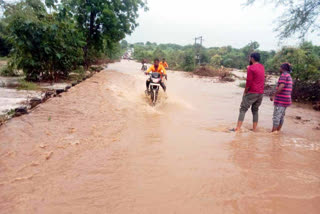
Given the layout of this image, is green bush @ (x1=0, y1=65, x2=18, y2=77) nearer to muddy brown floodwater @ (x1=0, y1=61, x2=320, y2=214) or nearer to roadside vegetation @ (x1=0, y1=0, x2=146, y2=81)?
roadside vegetation @ (x1=0, y1=0, x2=146, y2=81)

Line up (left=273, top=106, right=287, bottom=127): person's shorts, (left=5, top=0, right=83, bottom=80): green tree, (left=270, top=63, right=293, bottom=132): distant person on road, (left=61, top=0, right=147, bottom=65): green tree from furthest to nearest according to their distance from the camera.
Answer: (left=61, top=0, right=147, bottom=65): green tree
(left=5, top=0, right=83, bottom=80): green tree
(left=273, top=106, right=287, bottom=127): person's shorts
(left=270, top=63, right=293, bottom=132): distant person on road

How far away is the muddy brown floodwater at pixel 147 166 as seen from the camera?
7.82ft

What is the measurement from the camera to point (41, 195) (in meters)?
2.38

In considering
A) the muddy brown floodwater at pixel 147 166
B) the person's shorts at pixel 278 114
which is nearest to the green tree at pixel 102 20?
the muddy brown floodwater at pixel 147 166

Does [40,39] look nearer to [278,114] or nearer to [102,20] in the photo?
[102,20]

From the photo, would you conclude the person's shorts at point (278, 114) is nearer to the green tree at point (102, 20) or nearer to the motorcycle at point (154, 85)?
the motorcycle at point (154, 85)

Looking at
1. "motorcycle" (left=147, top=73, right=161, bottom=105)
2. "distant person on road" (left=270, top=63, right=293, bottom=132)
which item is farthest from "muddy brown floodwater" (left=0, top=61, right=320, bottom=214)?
"motorcycle" (left=147, top=73, right=161, bottom=105)

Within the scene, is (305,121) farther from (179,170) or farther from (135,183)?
(135,183)

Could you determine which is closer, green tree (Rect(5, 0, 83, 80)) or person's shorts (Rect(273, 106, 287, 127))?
person's shorts (Rect(273, 106, 287, 127))

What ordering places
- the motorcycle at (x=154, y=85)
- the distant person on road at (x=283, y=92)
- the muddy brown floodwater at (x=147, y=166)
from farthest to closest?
the motorcycle at (x=154, y=85) < the distant person on road at (x=283, y=92) < the muddy brown floodwater at (x=147, y=166)

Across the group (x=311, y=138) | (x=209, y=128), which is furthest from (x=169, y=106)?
(x=311, y=138)

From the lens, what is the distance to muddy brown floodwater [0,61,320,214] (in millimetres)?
2383

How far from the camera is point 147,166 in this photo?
3217mm

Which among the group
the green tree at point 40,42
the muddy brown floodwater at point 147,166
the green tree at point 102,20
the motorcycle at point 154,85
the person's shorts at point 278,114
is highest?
the green tree at point 102,20
